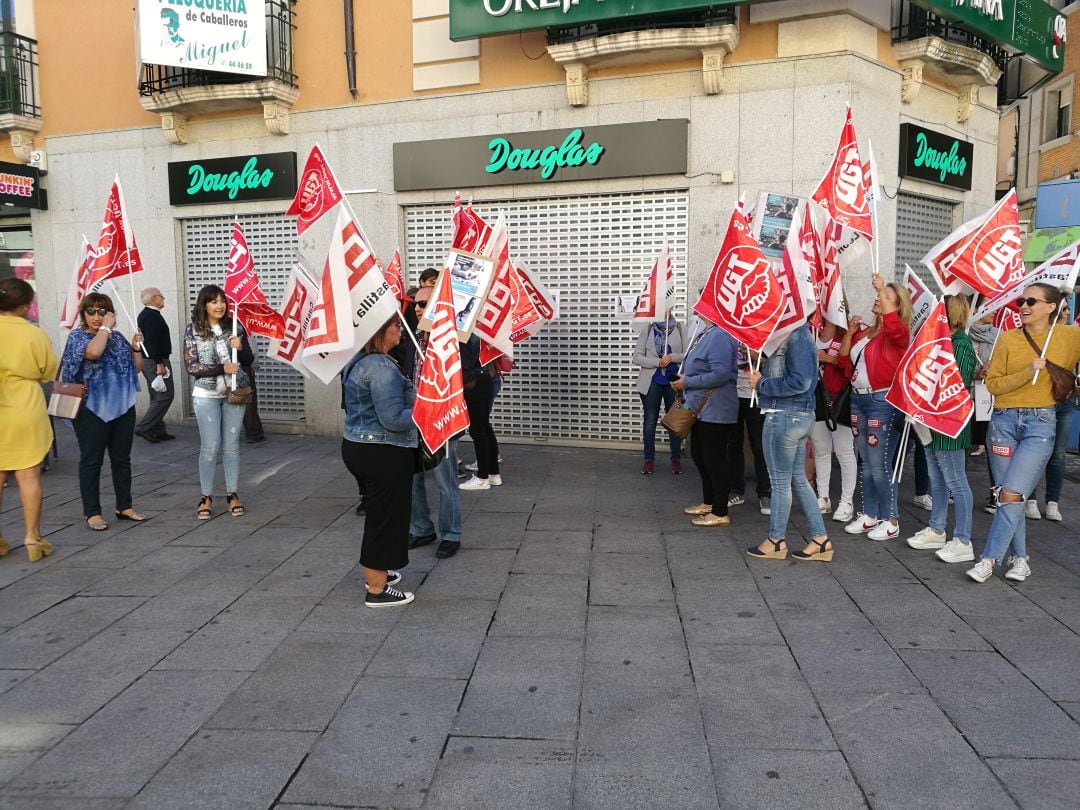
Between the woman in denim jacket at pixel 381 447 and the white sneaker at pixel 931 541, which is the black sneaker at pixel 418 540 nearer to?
the woman in denim jacket at pixel 381 447

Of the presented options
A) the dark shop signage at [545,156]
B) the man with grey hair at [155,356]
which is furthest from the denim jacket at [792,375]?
the man with grey hair at [155,356]

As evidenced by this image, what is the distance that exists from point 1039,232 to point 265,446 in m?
10.2

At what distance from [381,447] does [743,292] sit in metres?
2.70

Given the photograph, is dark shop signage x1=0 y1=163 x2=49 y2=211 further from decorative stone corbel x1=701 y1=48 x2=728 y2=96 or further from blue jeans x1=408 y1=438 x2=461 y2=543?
decorative stone corbel x1=701 y1=48 x2=728 y2=96

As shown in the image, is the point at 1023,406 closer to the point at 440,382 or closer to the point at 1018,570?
the point at 1018,570

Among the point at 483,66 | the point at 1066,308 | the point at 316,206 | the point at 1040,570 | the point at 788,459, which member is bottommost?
the point at 1040,570

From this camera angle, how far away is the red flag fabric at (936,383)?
18.0 ft

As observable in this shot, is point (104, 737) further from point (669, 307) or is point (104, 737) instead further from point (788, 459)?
point (669, 307)

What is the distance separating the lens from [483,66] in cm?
1049

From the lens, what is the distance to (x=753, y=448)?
7.29 m

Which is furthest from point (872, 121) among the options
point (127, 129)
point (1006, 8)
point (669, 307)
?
point (127, 129)

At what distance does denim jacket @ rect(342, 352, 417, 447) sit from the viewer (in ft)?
15.0

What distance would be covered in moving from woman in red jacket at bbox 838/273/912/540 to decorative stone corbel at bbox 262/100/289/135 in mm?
8529

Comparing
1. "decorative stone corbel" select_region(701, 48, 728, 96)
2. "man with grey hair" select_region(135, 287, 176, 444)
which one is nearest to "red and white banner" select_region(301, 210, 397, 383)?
"decorative stone corbel" select_region(701, 48, 728, 96)
